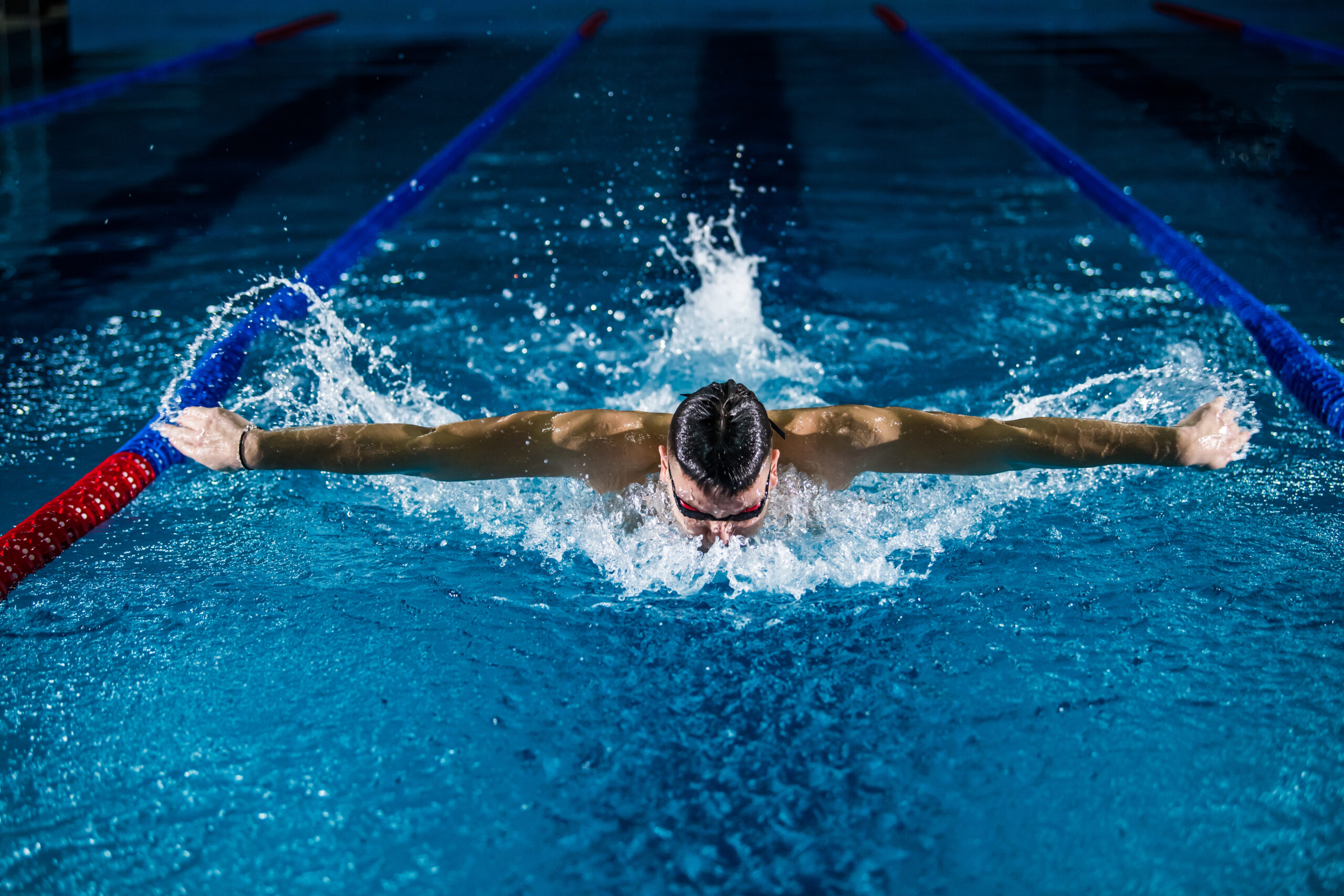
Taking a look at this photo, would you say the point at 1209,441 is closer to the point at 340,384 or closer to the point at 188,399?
the point at 340,384

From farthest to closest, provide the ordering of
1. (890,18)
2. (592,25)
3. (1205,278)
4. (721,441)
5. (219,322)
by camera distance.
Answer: (890,18) → (592,25) → (1205,278) → (219,322) → (721,441)

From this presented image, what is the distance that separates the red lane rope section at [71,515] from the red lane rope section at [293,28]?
316 inches

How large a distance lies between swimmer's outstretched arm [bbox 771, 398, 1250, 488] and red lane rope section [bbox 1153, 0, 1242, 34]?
28.5 ft

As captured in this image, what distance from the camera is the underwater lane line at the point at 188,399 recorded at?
2.19m

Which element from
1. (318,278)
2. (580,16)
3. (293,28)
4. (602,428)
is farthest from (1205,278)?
(293,28)

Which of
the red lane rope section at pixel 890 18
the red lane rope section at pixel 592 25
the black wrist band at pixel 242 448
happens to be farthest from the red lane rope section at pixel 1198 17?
the black wrist band at pixel 242 448

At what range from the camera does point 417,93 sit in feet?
24.1

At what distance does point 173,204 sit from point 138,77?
3.42 metres

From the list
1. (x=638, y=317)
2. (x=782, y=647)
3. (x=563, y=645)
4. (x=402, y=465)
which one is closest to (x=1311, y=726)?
(x=782, y=647)

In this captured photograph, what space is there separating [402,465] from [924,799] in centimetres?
114

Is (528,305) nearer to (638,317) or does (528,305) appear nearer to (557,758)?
(638,317)

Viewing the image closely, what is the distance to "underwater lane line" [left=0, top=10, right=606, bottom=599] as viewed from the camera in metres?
2.19

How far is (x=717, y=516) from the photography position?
192 centimetres

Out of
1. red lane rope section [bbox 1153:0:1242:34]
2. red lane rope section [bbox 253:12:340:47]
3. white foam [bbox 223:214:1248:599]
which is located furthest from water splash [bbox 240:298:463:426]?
red lane rope section [bbox 1153:0:1242:34]
